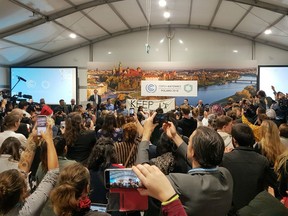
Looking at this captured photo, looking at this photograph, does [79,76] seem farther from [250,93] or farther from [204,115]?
[204,115]

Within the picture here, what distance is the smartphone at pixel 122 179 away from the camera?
112 cm

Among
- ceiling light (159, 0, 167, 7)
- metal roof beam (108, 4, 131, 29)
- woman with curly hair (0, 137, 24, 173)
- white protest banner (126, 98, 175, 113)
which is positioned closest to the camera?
woman with curly hair (0, 137, 24, 173)

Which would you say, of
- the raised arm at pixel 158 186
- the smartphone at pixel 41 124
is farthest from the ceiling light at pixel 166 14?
the raised arm at pixel 158 186

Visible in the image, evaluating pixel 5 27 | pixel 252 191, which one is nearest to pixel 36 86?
pixel 5 27

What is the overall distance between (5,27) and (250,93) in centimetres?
994

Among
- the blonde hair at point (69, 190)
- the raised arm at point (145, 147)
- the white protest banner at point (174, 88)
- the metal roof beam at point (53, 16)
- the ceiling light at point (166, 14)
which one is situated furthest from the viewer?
the white protest banner at point (174, 88)

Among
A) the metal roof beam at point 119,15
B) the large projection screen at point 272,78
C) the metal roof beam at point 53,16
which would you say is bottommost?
the large projection screen at point 272,78

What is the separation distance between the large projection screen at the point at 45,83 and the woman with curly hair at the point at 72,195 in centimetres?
1381

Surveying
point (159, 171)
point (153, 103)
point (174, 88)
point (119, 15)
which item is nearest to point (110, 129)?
point (159, 171)

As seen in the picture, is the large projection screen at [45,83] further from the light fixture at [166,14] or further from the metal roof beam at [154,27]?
the light fixture at [166,14]

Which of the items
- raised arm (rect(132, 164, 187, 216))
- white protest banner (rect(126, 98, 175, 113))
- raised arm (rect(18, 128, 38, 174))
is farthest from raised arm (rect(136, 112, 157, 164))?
white protest banner (rect(126, 98, 175, 113))

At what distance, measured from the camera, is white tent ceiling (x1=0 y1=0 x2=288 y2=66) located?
33.7 feet

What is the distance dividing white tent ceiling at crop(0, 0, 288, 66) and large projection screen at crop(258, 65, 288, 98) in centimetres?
116

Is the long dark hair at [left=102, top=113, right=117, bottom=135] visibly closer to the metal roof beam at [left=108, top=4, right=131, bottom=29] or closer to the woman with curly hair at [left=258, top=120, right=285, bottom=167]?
the woman with curly hair at [left=258, top=120, right=285, bottom=167]
